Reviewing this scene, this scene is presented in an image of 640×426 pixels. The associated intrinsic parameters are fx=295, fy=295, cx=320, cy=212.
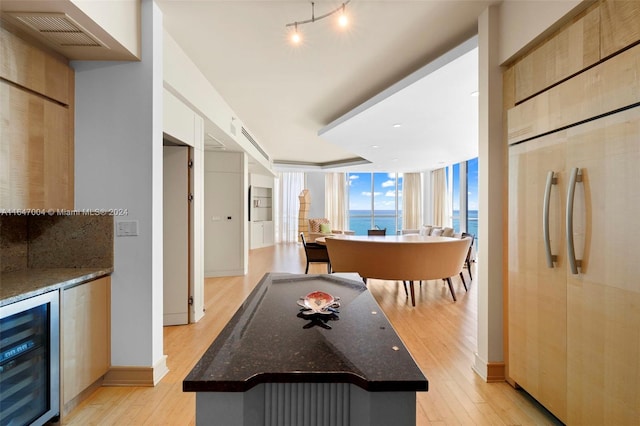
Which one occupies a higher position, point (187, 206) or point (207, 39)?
point (207, 39)

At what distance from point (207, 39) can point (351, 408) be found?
3.04 meters

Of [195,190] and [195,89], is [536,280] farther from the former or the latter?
[195,89]

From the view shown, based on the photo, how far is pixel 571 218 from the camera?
1.58m

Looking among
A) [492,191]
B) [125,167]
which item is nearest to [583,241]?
[492,191]

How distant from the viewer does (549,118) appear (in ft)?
5.88

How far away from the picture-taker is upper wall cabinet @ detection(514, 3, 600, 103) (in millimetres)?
1537

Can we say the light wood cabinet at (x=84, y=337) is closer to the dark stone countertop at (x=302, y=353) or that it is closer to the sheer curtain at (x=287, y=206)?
the dark stone countertop at (x=302, y=353)

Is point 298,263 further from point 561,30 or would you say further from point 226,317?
point 561,30

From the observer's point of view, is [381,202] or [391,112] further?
[381,202]

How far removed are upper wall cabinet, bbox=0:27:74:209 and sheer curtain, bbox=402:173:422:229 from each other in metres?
10.6

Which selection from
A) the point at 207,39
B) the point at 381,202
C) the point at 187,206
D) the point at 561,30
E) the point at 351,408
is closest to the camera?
the point at 351,408

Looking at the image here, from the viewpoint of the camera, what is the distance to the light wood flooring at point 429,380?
1853 millimetres

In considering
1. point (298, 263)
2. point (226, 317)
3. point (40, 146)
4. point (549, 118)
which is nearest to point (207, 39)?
point (40, 146)

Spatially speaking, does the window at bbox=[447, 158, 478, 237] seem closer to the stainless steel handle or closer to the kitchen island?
the stainless steel handle
